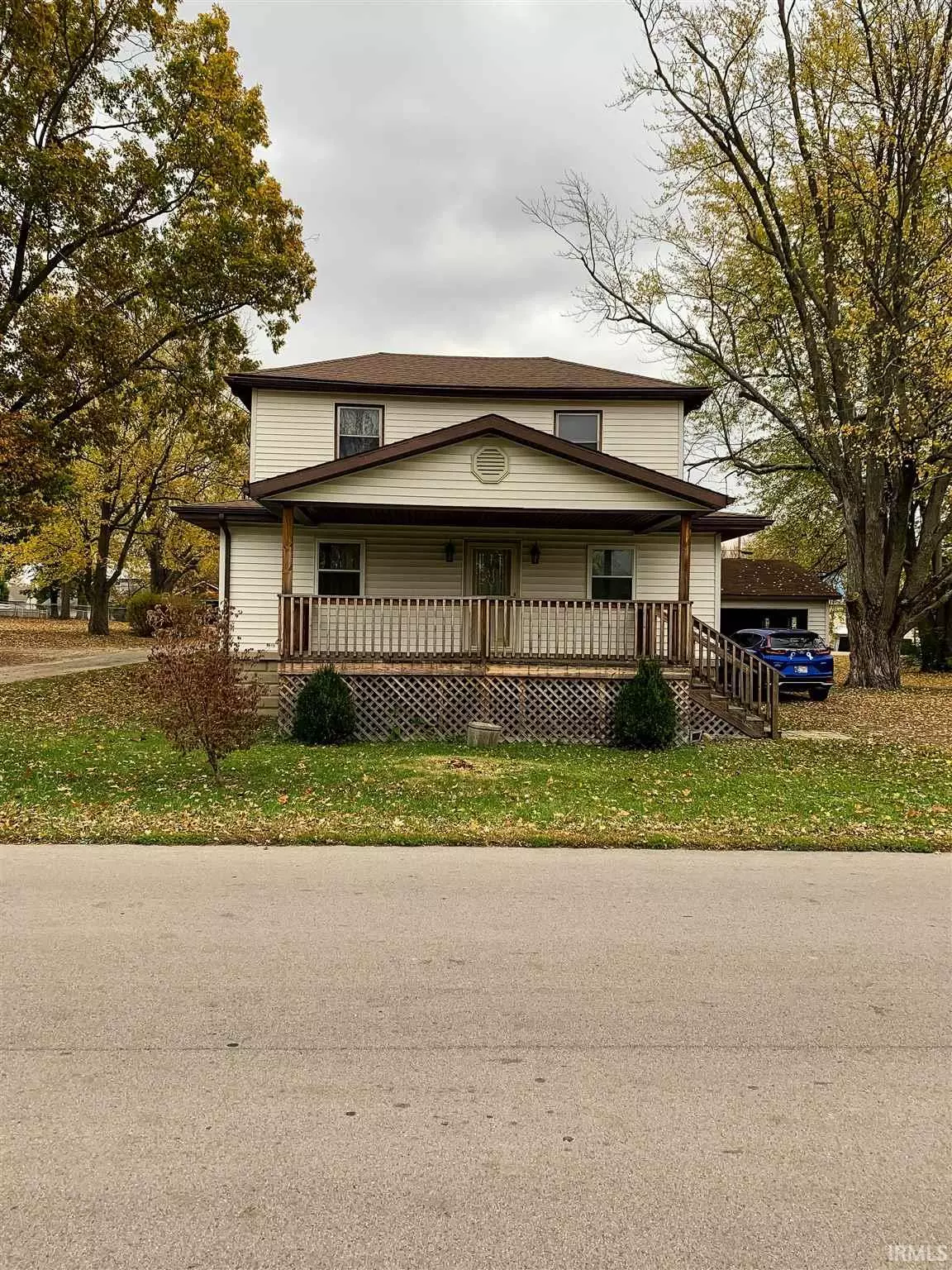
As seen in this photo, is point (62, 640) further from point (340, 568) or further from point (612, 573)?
point (612, 573)

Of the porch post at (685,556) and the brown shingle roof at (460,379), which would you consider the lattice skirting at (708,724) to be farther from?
the brown shingle roof at (460,379)

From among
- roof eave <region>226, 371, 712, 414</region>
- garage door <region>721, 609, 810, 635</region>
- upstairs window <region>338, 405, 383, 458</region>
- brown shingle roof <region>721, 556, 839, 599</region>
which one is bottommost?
garage door <region>721, 609, 810, 635</region>

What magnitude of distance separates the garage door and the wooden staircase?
19926 millimetres

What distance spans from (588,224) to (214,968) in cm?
2284

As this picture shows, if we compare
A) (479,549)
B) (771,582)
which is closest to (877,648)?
(771,582)

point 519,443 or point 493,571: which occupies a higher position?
point 519,443

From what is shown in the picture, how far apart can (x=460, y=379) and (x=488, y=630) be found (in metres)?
6.70

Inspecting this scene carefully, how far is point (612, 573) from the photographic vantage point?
1656 centimetres

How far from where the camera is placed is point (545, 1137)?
281cm

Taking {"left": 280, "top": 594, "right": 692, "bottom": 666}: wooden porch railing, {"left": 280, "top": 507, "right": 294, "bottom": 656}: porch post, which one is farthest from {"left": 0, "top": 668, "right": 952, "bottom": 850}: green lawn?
{"left": 280, "top": 594, "right": 692, "bottom": 666}: wooden porch railing

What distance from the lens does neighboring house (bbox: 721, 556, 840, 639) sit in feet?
108

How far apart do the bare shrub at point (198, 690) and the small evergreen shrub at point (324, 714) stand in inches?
127

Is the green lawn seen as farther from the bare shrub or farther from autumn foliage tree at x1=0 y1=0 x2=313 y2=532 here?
autumn foliage tree at x1=0 y1=0 x2=313 y2=532

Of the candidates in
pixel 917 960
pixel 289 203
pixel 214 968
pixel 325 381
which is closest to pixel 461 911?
pixel 214 968
